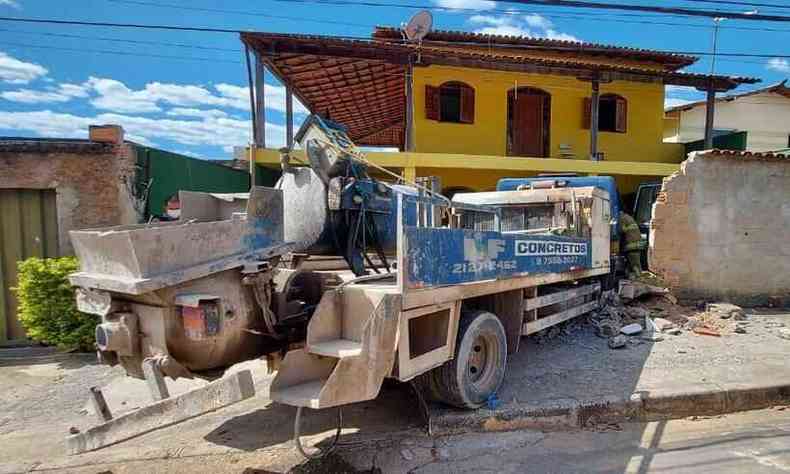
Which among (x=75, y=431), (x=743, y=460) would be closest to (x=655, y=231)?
(x=743, y=460)

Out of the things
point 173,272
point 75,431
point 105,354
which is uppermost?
point 173,272

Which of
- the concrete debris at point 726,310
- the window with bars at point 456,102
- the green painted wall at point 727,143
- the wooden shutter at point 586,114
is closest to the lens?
the concrete debris at point 726,310

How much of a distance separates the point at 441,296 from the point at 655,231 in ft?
21.9

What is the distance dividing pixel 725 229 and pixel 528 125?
7.05 meters

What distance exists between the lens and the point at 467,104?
1378 centimetres

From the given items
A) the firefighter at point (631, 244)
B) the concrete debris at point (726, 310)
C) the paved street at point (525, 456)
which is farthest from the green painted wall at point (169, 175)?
the concrete debris at point (726, 310)

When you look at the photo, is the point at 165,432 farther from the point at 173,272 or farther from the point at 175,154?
the point at 175,154

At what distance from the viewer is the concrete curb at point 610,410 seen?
402cm

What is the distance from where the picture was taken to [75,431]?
3.00 meters

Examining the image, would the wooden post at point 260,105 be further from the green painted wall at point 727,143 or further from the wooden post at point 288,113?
the green painted wall at point 727,143

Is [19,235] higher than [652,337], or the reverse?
[19,235]

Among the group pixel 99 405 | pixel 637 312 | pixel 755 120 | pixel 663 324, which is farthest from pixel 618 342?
pixel 755 120

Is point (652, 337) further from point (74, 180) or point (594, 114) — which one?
point (74, 180)

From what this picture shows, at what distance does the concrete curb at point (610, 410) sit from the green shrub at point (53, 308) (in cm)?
480
